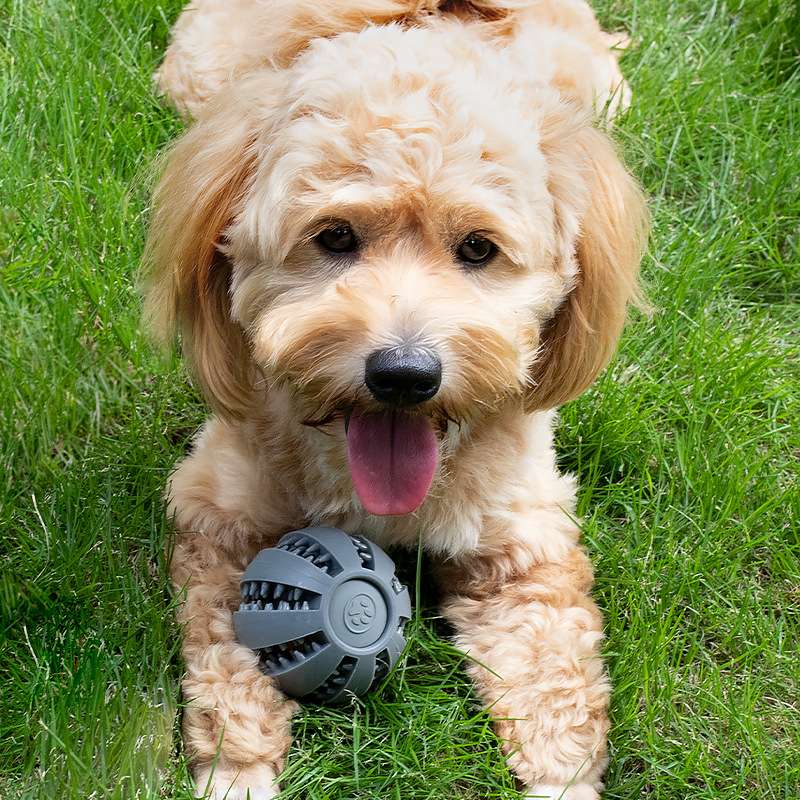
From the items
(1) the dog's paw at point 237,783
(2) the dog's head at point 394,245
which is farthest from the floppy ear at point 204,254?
(1) the dog's paw at point 237,783

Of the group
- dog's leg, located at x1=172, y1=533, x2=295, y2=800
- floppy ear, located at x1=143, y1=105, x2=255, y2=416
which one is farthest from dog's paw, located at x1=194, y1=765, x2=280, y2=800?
floppy ear, located at x1=143, y1=105, x2=255, y2=416

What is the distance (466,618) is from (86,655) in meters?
1.00

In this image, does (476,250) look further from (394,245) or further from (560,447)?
(560,447)

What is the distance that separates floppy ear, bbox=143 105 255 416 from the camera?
2746mm

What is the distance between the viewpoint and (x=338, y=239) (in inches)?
104

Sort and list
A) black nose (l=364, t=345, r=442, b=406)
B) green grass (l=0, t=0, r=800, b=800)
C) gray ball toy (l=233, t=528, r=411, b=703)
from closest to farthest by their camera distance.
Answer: black nose (l=364, t=345, r=442, b=406)
gray ball toy (l=233, t=528, r=411, b=703)
green grass (l=0, t=0, r=800, b=800)

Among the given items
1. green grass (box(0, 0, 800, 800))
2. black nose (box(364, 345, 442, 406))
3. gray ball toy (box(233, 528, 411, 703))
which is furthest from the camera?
green grass (box(0, 0, 800, 800))

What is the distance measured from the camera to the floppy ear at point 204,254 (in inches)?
108

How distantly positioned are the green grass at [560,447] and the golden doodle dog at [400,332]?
126 millimetres

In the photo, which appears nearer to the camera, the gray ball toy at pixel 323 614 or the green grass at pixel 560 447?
the gray ball toy at pixel 323 614

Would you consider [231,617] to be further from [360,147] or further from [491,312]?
[360,147]

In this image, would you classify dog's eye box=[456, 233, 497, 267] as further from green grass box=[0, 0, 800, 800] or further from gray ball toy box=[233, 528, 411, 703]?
green grass box=[0, 0, 800, 800]

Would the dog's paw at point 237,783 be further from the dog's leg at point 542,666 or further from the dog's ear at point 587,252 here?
the dog's ear at point 587,252

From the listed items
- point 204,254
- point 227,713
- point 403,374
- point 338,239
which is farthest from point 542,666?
point 204,254
